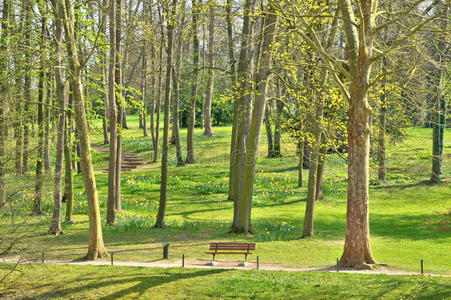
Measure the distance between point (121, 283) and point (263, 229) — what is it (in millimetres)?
8309

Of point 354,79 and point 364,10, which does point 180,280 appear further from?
point 364,10

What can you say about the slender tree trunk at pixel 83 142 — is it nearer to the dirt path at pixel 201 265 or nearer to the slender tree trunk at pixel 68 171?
the dirt path at pixel 201 265

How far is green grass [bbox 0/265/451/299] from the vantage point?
35.8ft

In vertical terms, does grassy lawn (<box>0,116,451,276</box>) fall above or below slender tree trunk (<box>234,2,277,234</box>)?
below

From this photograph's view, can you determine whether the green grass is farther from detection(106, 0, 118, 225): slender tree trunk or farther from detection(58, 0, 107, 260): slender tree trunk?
detection(106, 0, 118, 225): slender tree trunk

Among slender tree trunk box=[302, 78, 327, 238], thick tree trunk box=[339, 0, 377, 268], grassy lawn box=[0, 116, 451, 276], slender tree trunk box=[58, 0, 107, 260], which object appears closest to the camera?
A: grassy lawn box=[0, 116, 451, 276]

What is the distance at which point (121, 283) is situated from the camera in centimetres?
1188

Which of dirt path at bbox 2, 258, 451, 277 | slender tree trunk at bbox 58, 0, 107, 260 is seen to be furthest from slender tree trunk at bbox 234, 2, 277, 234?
slender tree trunk at bbox 58, 0, 107, 260

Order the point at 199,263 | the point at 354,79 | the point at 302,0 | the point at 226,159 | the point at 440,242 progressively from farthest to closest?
the point at 226,159 → the point at 440,242 → the point at 302,0 → the point at 199,263 → the point at 354,79

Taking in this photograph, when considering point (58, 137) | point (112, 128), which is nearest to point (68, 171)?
point (58, 137)

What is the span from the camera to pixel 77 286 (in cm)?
1173

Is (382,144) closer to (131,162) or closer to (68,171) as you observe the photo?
(68,171)

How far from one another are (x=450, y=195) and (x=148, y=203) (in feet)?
51.7

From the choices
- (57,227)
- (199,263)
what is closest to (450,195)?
(199,263)
